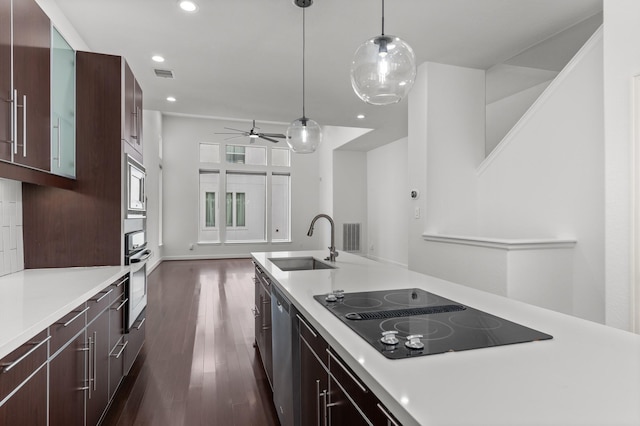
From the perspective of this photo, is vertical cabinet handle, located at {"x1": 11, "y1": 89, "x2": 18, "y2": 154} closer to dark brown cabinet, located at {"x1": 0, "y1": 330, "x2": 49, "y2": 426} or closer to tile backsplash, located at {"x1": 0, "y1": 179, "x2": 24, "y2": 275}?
tile backsplash, located at {"x1": 0, "y1": 179, "x2": 24, "y2": 275}

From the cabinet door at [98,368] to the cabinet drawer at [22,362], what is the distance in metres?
0.52

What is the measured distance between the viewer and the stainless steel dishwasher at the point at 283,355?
1.77 meters

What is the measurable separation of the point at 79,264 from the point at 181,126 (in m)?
7.51

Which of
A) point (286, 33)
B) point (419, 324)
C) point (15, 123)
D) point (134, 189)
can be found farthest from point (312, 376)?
point (286, 33)

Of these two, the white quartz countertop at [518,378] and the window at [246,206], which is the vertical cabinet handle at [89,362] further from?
the window at [246,206]

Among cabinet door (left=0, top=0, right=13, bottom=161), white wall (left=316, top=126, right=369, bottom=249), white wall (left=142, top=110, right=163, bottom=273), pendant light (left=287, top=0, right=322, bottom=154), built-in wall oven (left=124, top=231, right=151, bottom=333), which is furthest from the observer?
white wall (left=316, top=126, right=369, bottom=249)

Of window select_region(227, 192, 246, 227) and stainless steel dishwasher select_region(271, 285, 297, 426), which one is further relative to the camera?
window select_region(227, 192, 246, 227)

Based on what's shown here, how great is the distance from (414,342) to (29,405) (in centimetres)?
136

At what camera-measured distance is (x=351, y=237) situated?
9.32m

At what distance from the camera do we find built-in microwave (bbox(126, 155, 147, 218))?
275cm

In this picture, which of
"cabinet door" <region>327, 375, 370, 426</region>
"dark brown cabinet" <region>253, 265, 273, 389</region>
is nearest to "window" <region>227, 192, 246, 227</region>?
"dark brown cabinet" <region>253, 265, 273, 389</region>

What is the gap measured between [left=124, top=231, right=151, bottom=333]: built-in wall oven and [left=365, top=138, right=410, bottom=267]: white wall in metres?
5.15

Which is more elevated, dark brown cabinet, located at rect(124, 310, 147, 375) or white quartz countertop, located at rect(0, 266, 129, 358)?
white quartz countertop, located at rect(0, 266, 129, 358)

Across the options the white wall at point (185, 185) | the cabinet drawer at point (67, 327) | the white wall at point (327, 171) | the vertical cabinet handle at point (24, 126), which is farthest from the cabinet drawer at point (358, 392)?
the white wall at point (185, 185)
